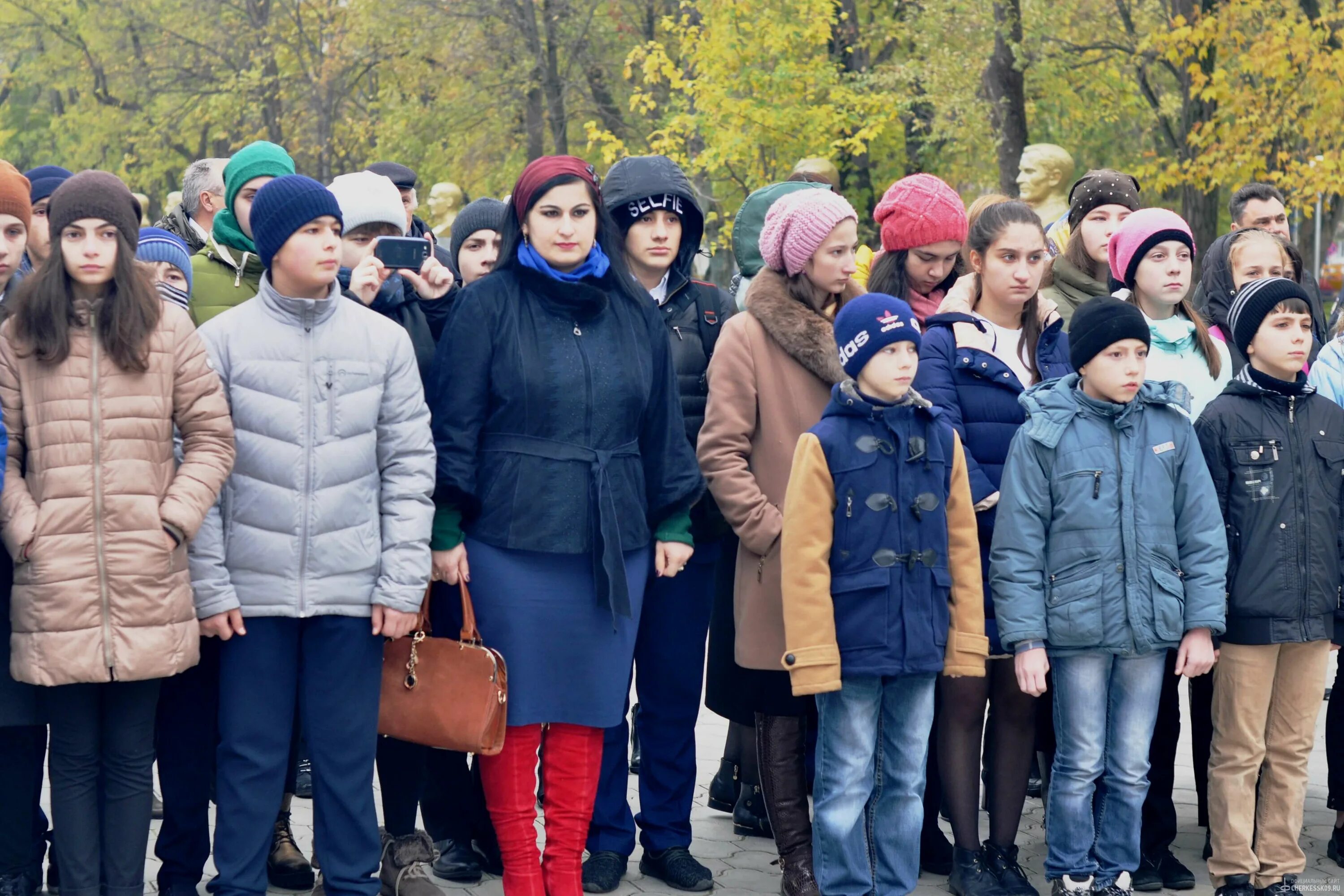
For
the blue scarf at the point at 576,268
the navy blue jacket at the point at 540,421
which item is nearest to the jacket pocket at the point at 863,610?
the navy blue jacket at the point at 540,421

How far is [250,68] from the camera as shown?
32.2 m

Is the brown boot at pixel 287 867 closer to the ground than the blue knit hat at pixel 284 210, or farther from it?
closer to the ground

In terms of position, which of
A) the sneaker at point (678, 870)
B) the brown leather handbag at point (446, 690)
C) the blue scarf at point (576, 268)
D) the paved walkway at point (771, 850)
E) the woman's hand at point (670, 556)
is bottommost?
the paved walkway at point (771, 850)

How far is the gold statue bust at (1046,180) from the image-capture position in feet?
30.7

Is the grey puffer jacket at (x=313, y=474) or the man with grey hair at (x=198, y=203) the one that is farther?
the man with grey hair at (x=198, y=203)

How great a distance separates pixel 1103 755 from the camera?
484cm

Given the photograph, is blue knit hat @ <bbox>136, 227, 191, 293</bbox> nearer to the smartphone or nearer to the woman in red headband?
the smartphone

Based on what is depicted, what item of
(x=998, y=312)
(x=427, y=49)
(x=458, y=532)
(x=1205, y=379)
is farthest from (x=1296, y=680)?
(x=427, y=49)

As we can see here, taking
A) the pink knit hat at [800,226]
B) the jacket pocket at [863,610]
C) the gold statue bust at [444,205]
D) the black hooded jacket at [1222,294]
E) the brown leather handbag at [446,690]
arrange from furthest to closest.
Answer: the gold statue bust at [444,205]
the black hooded jacket at [1222,294]
the pink knit hat at [800,226]
the jacket pocket at [863,610]
the brown leather handbag at [446,690]

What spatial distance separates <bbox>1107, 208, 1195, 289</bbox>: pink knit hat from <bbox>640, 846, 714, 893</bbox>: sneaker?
2.47 m

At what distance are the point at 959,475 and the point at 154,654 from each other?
2.32 m

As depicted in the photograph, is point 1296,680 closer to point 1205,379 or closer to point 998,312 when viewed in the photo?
point 1205,379

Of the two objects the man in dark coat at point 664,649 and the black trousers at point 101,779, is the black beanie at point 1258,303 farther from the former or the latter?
the black trousers at point 101,779

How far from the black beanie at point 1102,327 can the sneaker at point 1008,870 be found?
1546 mm
